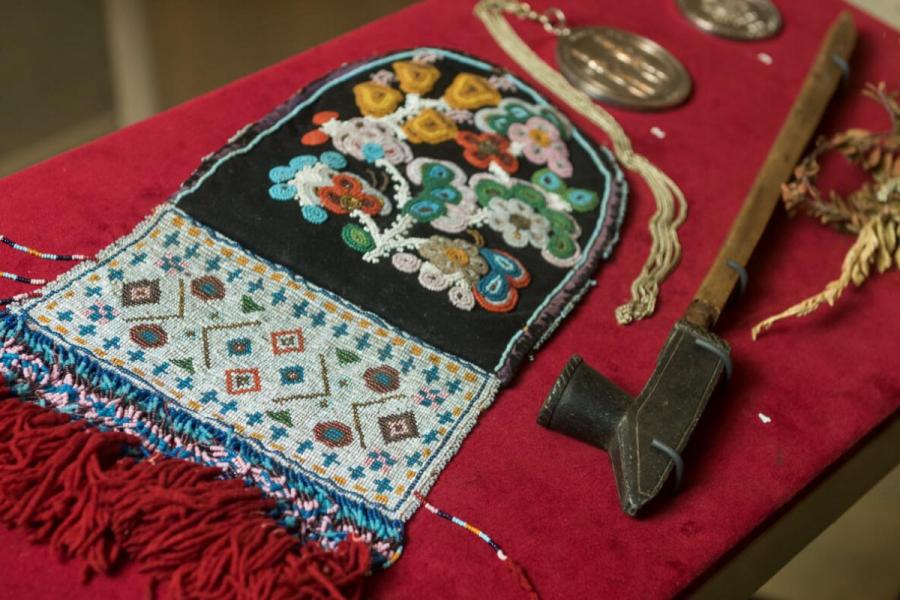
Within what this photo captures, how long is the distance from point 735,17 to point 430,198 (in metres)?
0.90

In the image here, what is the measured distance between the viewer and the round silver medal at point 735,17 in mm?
1897

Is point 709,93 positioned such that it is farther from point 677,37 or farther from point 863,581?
point 863,581

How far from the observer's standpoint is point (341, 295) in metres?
1.25

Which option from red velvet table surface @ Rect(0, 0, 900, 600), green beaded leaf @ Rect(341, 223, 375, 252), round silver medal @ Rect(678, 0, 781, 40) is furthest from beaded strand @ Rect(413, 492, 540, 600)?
round silver medal @ Rect(678, 0, 781, 40)

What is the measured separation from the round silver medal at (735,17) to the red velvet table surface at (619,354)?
0.09 m

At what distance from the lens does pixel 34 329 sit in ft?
3.58

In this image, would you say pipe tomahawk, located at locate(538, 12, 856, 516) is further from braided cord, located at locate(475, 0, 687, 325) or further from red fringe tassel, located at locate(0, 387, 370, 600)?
red fringe tassel, located at locate(0, 387, 370, 600)

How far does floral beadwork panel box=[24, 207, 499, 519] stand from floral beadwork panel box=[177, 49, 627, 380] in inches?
1.5

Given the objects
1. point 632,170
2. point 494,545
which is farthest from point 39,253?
point 632,170

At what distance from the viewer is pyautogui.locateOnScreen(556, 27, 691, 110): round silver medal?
5.50 feet

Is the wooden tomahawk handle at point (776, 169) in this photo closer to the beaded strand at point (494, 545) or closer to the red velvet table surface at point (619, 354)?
the red velvet table surface at point (619, 354)

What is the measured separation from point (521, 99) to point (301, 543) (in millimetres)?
857

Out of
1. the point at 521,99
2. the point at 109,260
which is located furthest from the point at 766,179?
the point at 109,260

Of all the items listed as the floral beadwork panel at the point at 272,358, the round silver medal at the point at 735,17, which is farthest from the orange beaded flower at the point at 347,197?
the round silver medal at the point at 735,17
